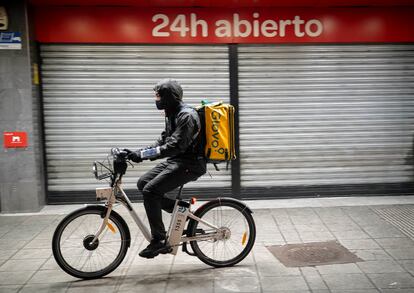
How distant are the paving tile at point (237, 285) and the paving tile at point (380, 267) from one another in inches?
49.7

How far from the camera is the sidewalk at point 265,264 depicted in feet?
16.6

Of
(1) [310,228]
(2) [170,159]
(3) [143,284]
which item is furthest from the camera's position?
(1) [310,228]

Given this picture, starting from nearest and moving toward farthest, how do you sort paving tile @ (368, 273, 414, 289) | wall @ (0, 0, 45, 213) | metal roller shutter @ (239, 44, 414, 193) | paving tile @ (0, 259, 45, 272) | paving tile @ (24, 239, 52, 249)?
paving tile @ (368, 273, 414, 289)
paving tile @ (0, 259, 45, 272)
paving tile @ (24, 239, 52, 249)
wall @ (0, 0, 45, 213)
metal roller shutter @ (239, 44, 414, 193)

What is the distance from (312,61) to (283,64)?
531mm

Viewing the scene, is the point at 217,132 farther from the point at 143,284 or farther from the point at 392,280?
the point at 392,280

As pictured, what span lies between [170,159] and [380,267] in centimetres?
263

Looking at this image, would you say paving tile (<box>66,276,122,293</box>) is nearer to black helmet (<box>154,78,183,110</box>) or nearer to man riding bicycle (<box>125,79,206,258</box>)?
man riding bicycle (<box>125,79,206,258</box>)

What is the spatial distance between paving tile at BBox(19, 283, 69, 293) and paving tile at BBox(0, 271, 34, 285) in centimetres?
18

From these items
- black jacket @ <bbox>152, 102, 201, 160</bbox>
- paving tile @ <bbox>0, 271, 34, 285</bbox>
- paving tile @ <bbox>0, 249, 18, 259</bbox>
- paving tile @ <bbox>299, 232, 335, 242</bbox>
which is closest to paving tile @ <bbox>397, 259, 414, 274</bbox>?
paving tile @ <bbox>299, 232, 335, 242</bbox>

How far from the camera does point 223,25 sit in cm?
865

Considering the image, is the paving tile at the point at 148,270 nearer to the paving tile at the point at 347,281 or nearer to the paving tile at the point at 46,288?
the paving tile at the point at 46,288

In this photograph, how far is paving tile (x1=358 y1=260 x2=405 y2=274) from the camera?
533cm

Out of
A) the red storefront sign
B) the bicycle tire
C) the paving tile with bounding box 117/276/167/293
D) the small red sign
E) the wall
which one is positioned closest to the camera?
the paving tile with bounding box 117/276/167/293

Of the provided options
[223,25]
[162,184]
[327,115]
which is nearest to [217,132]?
[162,184]
